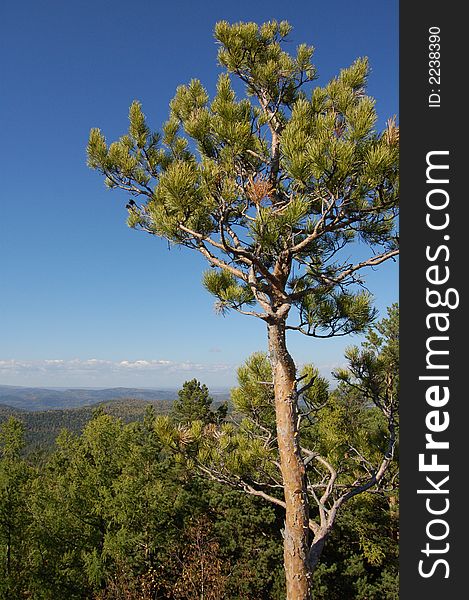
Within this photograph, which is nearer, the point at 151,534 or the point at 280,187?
the point at 280,187

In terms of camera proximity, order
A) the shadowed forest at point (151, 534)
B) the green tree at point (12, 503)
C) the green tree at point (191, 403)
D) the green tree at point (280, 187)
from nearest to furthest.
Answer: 1. the green tree at point (280, 187)
2. the green tree at point (12, 503)
3. the shadowed forest at point (151, 534)
4. the green tree at point (191, 403)

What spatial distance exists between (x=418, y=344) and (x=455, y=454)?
0.41m

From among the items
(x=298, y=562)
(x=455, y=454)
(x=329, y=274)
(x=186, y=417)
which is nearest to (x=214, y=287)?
(x=329, y=274)

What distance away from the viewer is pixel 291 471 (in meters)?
3.08

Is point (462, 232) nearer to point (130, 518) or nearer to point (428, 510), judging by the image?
point (428, 510)

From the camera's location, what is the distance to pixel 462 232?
62.7 inches

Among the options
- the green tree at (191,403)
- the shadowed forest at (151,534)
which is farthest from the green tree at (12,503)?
the green tree at (191,403)

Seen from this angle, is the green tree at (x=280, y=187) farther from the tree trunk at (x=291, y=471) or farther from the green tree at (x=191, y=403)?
the green tree at (x=191, y=403)

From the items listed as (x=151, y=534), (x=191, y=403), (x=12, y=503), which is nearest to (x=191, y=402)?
(x=191, y=403)

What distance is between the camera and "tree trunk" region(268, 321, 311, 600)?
2924 millimetres

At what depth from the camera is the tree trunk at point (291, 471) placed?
2.92 metres

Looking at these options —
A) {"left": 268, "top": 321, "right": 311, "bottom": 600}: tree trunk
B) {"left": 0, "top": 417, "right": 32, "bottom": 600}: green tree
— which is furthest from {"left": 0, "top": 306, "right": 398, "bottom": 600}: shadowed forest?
{"left": 268, "top": 321, "right": 311, "bottom": 600}: tree trunk

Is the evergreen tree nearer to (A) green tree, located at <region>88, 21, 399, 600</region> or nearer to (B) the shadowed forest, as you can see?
(B) the shadowed forest

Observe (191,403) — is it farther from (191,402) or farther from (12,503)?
(12,503)
